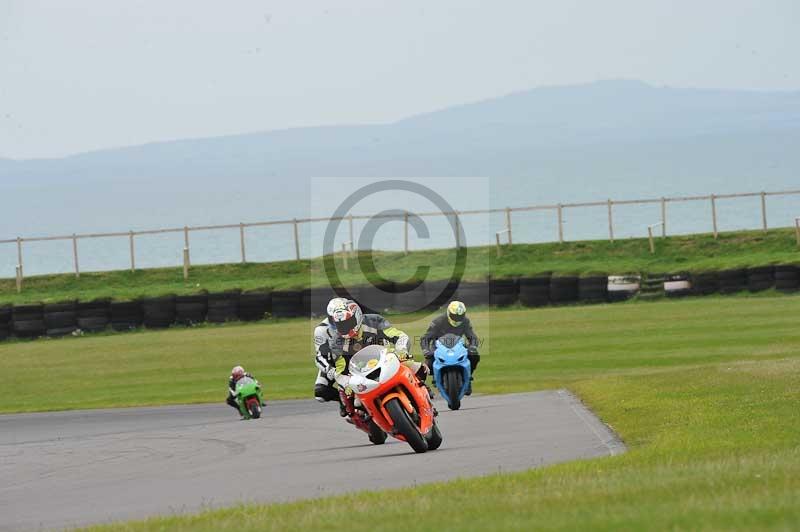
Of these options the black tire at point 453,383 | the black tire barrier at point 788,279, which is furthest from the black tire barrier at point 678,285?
the black tire at point 453,383

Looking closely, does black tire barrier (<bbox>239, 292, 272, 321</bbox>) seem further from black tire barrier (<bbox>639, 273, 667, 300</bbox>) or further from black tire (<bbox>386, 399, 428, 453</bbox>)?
black tire (<bbox>386, 399, 428, 453</bbox>)

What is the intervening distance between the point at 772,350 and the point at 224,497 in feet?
56.0

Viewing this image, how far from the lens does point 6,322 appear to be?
44.1m

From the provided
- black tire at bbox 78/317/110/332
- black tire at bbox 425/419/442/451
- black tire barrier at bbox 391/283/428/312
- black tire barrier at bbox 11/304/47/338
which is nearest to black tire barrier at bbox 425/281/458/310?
black tire barrier at bbox 391/283/428/312

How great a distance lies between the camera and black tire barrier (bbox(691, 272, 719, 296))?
41.7m

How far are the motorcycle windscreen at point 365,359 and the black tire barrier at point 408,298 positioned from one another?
97.6 ft

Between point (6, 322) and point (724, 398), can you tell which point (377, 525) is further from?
point (6, 322)

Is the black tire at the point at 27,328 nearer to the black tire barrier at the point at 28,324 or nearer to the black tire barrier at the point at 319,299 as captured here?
the black tire barrier at the point at 28,324

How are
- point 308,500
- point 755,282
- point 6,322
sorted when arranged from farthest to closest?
point 6,322 < point 755,282 < point 308,500

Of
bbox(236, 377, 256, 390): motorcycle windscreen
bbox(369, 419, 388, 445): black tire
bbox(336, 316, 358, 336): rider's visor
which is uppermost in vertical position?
bbox(336, 316, 358, 336): rider's visor

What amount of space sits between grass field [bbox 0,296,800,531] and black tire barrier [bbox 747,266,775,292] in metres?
0.75

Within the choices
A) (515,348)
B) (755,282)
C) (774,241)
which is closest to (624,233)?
(774,241)

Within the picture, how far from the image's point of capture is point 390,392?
48.4ft

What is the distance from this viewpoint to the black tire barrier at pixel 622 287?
42.9 meters
